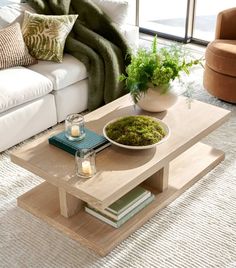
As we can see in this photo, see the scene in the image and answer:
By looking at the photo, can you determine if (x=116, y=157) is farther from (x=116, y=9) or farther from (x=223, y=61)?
(x=116, y=9)

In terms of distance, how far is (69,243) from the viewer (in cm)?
238

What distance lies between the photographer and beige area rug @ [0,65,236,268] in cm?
228

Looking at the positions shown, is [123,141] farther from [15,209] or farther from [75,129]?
[15,209]

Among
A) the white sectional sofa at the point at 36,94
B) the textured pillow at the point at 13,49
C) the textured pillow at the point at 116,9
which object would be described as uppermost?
the textured pillow at the point at 116,9

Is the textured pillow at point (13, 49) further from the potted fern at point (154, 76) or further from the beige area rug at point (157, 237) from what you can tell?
the potted fern at point (154, 76)

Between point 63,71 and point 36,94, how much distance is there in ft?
0.94

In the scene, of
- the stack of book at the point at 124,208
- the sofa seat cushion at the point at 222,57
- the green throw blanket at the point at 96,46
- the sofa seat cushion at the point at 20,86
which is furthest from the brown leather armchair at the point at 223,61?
the stack of book at the point at 124,208

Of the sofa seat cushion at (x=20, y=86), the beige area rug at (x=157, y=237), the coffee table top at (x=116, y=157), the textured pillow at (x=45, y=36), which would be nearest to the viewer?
the coffee table top at (x=116, y=157)

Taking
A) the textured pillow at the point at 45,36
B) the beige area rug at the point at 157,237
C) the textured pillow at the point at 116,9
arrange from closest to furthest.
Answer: the beige area rug at the point at 157,237 < the textured pillow at the point at 45,36 < the textured pillow at the point at 116,9

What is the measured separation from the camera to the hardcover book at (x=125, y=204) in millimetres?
2383

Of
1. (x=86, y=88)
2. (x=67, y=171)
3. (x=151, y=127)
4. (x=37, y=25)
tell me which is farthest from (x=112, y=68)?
(x=67, y=171)

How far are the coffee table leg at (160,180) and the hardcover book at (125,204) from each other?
0.11 m

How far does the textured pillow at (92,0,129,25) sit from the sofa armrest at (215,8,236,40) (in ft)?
2.33

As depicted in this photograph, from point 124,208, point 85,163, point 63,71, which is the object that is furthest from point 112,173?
point 63,71
